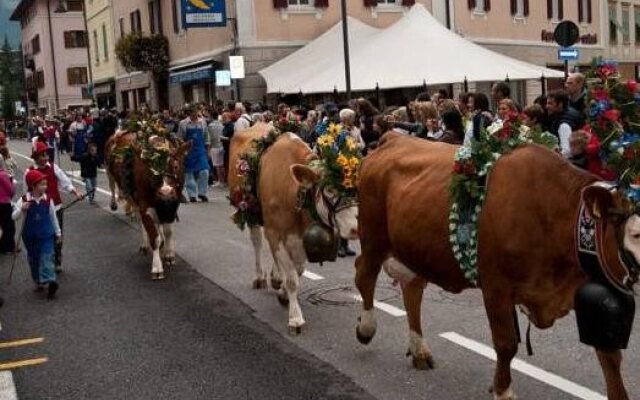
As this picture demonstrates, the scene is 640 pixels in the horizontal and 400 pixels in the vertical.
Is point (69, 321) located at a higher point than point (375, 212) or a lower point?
lower

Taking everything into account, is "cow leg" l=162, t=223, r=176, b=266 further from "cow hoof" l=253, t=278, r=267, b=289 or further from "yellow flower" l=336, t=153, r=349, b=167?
"yellow flower" l=336, t=153, r=349, b=167

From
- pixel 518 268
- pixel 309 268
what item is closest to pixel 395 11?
pixel 309 268

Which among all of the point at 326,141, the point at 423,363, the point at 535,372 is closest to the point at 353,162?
the point at 326,141

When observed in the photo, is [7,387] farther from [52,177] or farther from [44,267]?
[52,177]

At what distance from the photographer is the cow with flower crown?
12.3ft

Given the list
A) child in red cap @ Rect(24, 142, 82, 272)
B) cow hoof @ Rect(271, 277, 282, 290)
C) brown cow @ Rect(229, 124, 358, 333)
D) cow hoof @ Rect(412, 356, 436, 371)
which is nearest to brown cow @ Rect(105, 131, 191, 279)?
child in red cap @ Rect(24, 142, 82, 272)

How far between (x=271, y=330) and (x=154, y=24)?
30.2 metres

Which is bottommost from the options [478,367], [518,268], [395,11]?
[478,367]

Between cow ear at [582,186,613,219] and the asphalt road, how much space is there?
174 cm

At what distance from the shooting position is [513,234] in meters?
4.25

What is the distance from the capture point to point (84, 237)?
1283 cm

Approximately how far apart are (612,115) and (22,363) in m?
4.73

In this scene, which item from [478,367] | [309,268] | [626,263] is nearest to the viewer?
[626,263]

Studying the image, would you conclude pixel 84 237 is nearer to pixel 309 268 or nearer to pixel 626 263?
pixel 309 268
